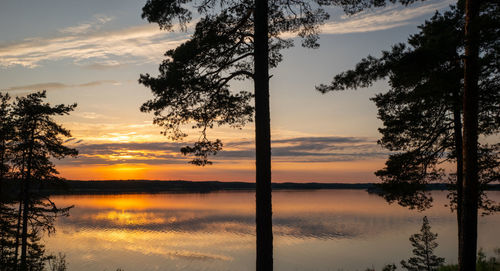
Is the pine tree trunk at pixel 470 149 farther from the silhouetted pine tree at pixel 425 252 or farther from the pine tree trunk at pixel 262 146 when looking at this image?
the silhouetted pine tree at pixel 425 252

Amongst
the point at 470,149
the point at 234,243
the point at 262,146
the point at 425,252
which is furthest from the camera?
the point at 234,243

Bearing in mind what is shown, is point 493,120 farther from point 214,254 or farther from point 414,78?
point 214,254

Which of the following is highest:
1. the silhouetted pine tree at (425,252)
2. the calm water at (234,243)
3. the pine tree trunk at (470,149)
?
the pine tree trunk at (470,149)

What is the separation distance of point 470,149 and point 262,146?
5.41 metres

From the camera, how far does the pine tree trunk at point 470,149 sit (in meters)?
10.1

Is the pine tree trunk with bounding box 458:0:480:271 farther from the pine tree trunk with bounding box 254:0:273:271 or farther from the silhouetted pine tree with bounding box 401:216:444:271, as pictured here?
the silhouetted pine tree with bounding box 401:216:444:271

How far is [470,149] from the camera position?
1016 cm

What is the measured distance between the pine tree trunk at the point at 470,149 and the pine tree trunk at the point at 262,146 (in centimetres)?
512

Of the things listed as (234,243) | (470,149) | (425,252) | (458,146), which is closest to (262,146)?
(470,149)

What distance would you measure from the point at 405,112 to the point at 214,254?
29.8 meters

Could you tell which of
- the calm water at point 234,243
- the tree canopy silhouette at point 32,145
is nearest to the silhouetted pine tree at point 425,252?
the calm water at point 234,243

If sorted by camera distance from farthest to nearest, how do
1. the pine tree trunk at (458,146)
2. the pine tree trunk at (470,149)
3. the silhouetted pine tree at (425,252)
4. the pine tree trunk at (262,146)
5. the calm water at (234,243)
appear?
the calm water at (234,243), the silhouetted pine tree at (425,252), the pine tree trunk at (458,146), the pine tree trunk at (470,149), the pine tree trunk at (262,146)

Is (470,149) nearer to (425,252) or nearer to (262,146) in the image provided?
(262,146)

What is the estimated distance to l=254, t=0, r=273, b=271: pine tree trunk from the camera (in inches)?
387
